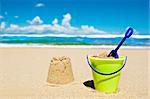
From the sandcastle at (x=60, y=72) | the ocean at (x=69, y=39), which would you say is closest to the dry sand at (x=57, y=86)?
the sandcastle at (x=60, y=72)

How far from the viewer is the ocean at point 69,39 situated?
449 inches

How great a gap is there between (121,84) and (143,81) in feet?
1.16

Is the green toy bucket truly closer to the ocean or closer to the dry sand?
the dry sand

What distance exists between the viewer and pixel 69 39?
12.1 meters

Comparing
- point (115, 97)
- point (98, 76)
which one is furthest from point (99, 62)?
point (115, 97)

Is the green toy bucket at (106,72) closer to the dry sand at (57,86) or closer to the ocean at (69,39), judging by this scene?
the dry sand at (57,86)

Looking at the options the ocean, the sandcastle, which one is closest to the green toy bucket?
Answer: the sandcastle

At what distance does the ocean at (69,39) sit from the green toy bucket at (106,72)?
8.34m

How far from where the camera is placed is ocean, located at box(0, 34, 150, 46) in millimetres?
11398

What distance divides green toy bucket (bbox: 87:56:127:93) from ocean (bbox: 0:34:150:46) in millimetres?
8343

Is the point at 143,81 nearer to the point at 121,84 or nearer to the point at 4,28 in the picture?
the point at 121,84

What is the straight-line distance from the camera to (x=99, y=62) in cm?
272

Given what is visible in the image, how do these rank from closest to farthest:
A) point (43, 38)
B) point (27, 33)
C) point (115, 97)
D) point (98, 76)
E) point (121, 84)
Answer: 1. point (115, 97)
2. point (98, 76)
3. point (121, 84)
4. point (43, 38)
5. point (27, 33)

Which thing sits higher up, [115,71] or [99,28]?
[99,28]
